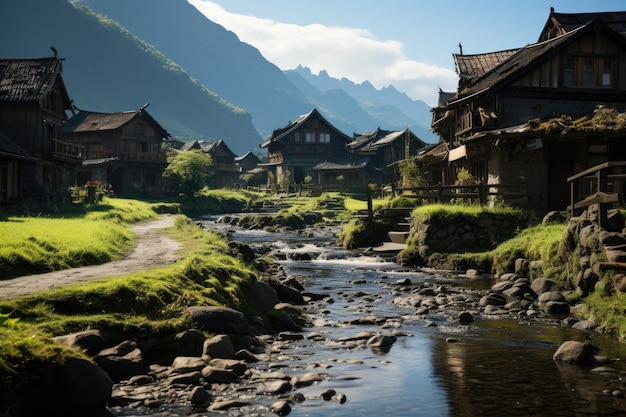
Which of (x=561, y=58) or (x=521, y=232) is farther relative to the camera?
(x=561, y=58)

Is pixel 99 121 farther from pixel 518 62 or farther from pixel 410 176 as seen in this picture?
pixel 518 62

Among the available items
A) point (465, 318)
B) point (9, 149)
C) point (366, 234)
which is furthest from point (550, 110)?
point (9, 149)

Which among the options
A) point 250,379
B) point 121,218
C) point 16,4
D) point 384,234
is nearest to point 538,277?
point 250,379

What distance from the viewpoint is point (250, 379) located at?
29.6ft

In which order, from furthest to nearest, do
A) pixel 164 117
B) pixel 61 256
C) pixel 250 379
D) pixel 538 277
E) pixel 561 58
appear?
pixel 164 117 → pixel 561 58 → pixel 538 277 → pixel 61 256 → pixel 250 379

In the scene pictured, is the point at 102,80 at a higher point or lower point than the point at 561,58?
higher

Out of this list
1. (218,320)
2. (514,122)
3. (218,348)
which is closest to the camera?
(218,348)

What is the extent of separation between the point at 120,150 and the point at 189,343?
58374 millimetres

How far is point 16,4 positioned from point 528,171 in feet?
619

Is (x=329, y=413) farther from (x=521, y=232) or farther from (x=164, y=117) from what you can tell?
(x=164, y=117)

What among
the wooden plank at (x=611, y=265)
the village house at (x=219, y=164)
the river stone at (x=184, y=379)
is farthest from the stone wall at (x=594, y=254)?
the village house at (x=219, y=164)

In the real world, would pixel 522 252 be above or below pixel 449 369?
above

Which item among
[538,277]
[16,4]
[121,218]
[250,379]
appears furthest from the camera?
[16,4]

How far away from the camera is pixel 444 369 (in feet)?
32.3
